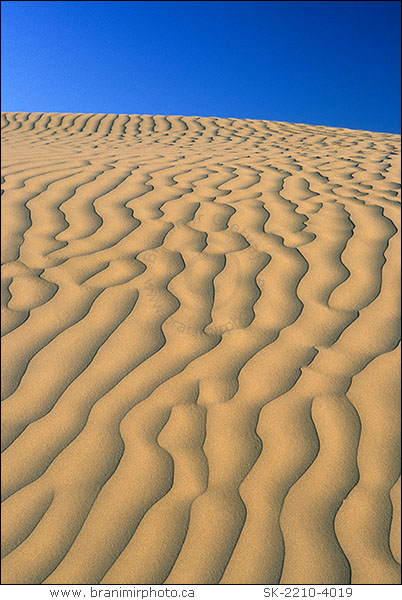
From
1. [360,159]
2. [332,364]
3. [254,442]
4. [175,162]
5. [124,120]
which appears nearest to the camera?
[254,442]

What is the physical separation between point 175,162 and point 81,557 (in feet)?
15.3

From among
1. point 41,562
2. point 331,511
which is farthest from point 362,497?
point 41,562

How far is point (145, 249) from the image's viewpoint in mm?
3268

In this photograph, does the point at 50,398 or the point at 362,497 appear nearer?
the point at 362,497

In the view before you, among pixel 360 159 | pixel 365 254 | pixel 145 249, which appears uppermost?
pixel 145 249

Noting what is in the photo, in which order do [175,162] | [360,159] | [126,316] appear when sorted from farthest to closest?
[360,159], [175,162], [126,316]

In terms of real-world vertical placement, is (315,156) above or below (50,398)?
below

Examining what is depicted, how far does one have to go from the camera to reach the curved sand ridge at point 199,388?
171cm

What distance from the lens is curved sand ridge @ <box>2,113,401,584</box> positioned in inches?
67.2

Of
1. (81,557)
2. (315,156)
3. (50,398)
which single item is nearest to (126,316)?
(50,398)

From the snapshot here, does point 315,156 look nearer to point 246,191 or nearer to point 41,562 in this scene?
point 246,191

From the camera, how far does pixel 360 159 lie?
6.61m

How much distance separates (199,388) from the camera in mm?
2252

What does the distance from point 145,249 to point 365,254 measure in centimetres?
129
